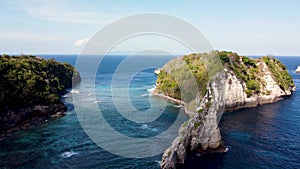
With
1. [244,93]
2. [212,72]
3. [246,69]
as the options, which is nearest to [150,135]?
[212,72]

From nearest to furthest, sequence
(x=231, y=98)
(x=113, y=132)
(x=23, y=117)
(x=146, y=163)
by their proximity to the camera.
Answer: (x=146, y=163) → (x=113, y=132) → (x=23, y=117) → (x=231, y=98)

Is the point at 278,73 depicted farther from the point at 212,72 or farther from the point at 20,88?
the point at 20,88

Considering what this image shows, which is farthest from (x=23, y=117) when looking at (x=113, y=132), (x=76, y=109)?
(x=113, y=132)

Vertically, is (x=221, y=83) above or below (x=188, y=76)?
below

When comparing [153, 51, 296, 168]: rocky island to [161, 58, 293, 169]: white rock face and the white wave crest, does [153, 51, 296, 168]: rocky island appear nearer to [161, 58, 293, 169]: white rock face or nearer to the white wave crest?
[161, 58, 293, 169]: white rock face

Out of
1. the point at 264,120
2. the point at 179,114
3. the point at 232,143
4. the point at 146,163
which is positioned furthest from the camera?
the point at 179,114

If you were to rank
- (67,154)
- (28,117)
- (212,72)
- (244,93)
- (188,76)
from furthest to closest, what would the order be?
(188,76), (244,93), (212,72), (28,117), (67,154)

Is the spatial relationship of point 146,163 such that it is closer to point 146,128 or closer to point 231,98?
point 146,128
